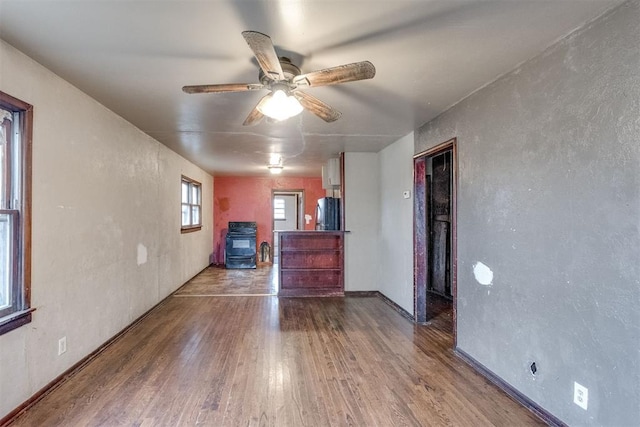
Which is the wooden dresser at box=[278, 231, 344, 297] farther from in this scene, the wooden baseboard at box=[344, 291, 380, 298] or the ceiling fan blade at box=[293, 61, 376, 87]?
the ceiling fan blade at box=[293, 61, 376, 87]

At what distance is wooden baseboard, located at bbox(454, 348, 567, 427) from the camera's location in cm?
200

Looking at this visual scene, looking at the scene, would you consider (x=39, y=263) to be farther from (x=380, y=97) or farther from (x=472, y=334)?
(x=472, y=334)

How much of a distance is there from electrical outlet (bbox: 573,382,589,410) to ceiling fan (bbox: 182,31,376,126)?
1958 millimetres

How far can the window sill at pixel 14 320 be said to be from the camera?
1.93m

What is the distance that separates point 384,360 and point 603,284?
1677 mm

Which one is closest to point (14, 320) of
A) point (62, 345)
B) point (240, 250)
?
point (62, 345)

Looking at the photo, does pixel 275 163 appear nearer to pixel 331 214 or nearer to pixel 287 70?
pixel 331 214

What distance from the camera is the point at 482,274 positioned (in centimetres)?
266

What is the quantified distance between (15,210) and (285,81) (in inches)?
70.3

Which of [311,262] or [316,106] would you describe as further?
[311,262]

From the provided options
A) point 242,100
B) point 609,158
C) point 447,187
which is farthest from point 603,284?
point 447,187

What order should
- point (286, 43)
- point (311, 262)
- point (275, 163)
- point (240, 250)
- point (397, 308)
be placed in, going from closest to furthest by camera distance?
point (286, 43) → point (397, 308) → point (311, 262) → point (275, 163) → point (240, 250)

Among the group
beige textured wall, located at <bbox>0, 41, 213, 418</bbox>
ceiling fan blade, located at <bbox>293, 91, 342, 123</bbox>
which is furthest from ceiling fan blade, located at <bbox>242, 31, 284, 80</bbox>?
beige textured wall, located at <bbox>0, 41, 213, 418</bbox>

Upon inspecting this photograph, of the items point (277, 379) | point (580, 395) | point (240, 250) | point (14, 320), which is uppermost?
point (14, 320)
